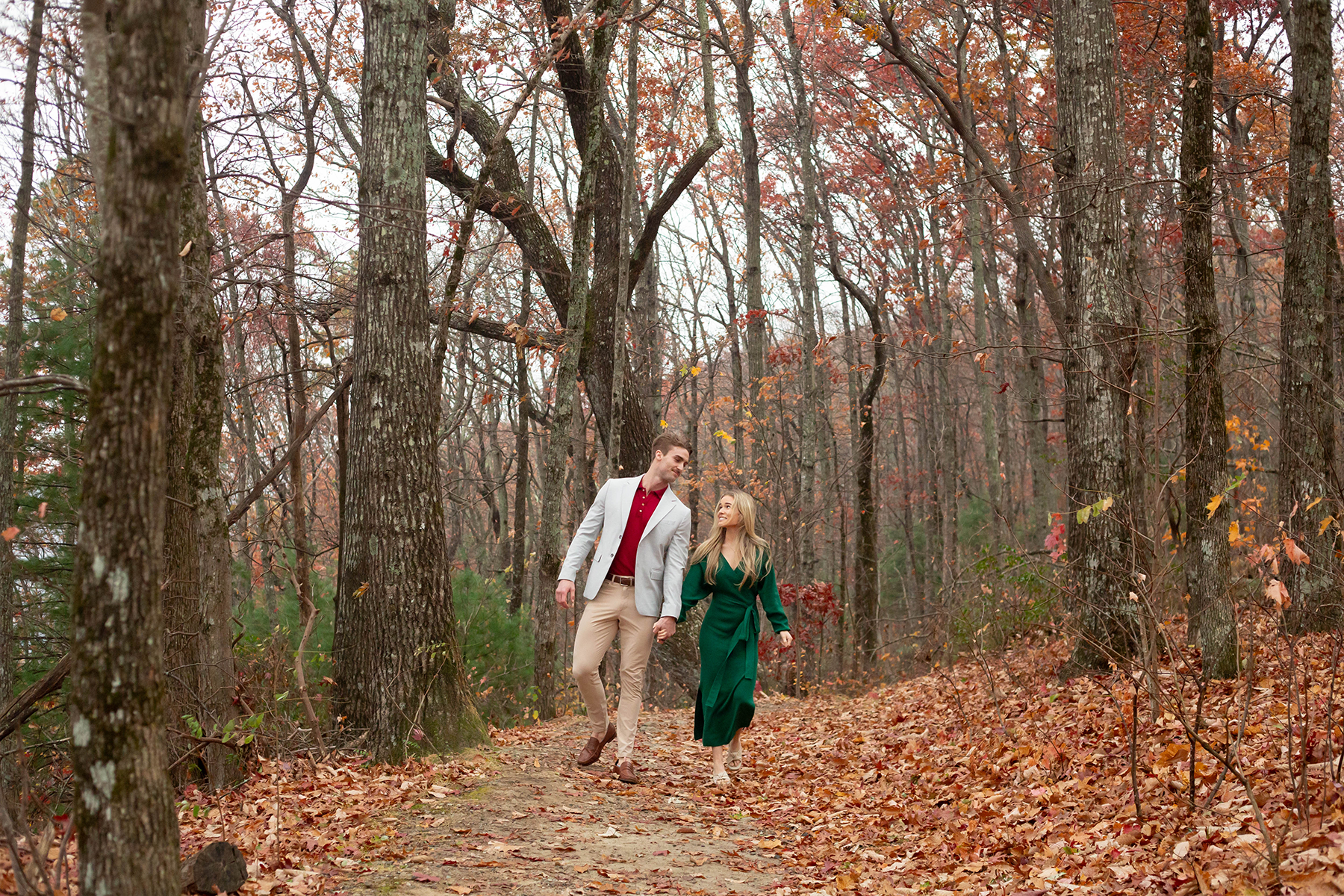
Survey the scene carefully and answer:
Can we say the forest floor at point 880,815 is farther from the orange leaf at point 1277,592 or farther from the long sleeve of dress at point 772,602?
the long sleeve of dress at point 772,602

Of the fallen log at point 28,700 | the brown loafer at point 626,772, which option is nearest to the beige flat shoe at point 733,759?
the brown loafer at point 626,772

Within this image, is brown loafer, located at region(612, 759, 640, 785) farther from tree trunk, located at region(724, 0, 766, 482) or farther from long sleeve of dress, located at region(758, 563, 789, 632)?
tree trunk, located at region(724, 0, 766, 482)

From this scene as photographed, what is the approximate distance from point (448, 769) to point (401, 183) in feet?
13.0

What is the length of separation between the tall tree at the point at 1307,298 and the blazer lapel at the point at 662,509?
4.81 meters

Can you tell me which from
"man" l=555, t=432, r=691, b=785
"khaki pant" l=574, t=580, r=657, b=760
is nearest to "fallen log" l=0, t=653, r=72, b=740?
"man" l=555, t=432, r=691, b=785

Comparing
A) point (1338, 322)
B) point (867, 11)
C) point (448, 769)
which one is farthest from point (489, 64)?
point (1338, 322)

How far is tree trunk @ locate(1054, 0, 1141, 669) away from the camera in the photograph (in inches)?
280

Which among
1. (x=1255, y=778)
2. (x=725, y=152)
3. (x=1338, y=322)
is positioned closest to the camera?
(x=1255, y=778)

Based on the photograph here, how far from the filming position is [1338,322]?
9.16 m

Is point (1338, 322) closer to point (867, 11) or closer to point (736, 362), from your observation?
point (867, 11)

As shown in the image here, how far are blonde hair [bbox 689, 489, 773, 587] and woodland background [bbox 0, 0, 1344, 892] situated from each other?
74.8 inches

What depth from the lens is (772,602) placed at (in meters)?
6.82

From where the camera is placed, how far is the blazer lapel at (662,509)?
6516 mm

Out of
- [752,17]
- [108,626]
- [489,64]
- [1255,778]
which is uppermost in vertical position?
[752,17]
